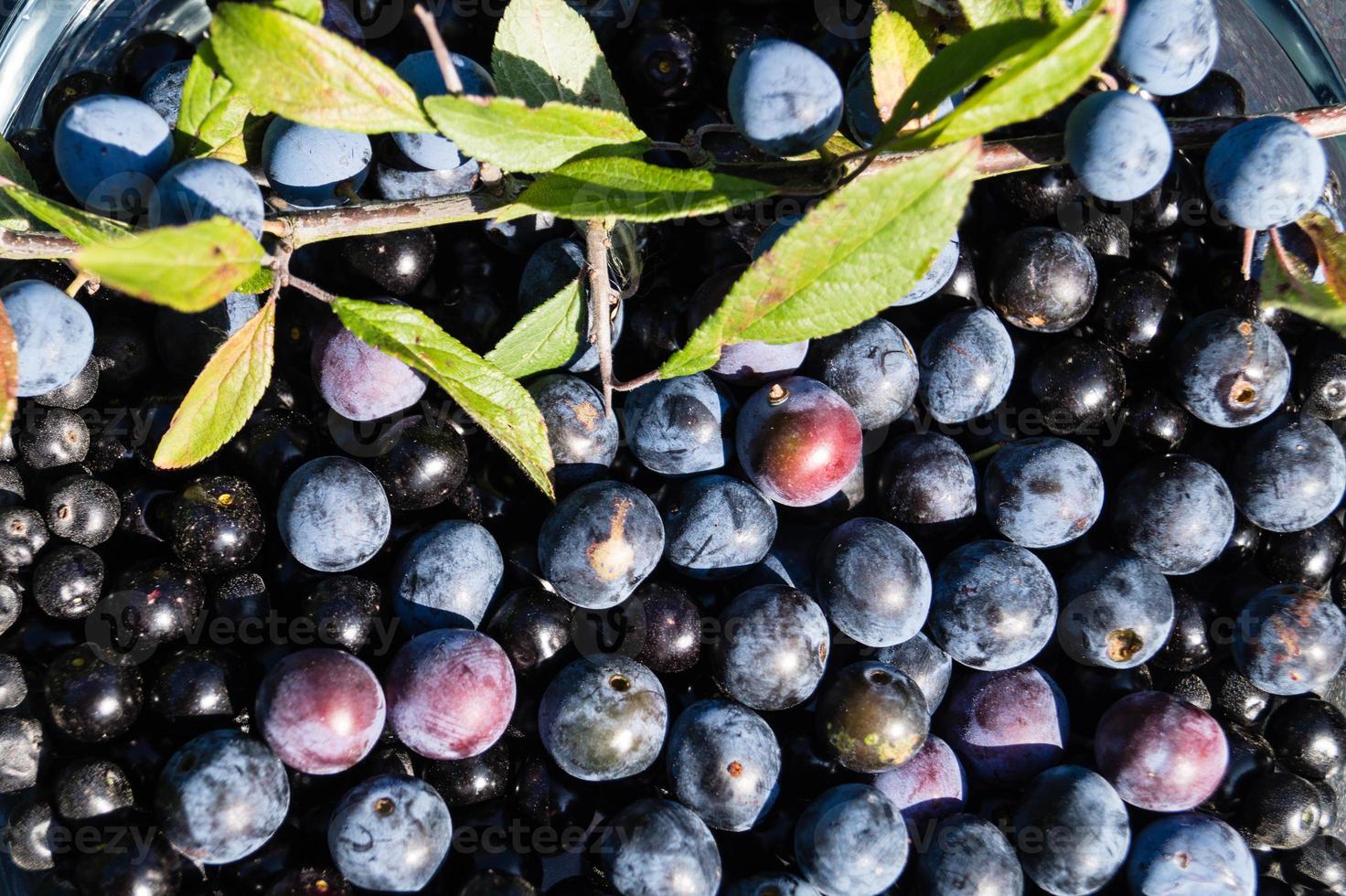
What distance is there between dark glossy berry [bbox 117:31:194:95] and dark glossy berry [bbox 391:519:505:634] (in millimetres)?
873

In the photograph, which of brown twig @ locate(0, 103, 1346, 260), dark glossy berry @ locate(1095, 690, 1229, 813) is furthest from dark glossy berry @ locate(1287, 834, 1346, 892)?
brown twig @ locate(0, 103, 1346, 260)

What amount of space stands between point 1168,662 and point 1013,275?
26.7 inches

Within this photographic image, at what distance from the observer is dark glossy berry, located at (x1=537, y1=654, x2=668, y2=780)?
134cm

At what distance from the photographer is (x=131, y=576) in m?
1.41

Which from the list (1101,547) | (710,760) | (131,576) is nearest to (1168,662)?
(1101,547)

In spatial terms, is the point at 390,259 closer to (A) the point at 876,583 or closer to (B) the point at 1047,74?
(A) the point at 876,583

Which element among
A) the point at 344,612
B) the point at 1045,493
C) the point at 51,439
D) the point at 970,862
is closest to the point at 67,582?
the point at 51,439

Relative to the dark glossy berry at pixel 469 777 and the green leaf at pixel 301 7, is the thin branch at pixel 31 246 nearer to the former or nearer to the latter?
the green leaf at pixel 301 7

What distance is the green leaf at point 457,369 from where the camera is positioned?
3.73 ft

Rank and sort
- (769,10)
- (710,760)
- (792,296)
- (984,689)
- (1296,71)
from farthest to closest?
(1296,71)
(769,10)
(984,689)
(710,760)
(792,296)

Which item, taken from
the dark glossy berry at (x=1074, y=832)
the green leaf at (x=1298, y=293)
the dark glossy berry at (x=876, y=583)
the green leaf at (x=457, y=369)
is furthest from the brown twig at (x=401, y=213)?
the dark glossy berry at (x=1074, y=832)

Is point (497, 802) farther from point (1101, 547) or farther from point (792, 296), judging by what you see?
point (1101, 547)

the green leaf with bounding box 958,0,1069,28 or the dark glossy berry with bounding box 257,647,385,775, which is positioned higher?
the green leaf with bounding box 958,0,1069,28

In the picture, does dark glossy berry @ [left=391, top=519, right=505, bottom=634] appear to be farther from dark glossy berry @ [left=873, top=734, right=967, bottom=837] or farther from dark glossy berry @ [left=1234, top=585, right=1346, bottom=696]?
dark glossy berry @ [left=1234, top=585, right=1346, bottom=696]
